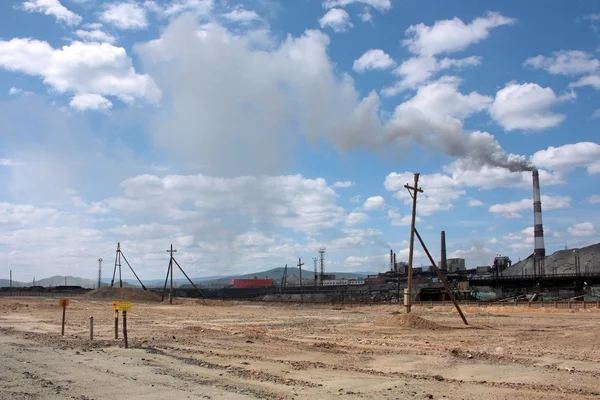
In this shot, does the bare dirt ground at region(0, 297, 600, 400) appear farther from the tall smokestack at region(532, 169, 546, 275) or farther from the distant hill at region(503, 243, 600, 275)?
the distant hill at region(503, 243, 600, 275)

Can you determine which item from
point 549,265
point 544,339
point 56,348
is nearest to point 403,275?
point 549,265

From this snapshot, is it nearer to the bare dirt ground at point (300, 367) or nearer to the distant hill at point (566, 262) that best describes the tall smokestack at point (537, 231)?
the distant hill at point (566, 262)

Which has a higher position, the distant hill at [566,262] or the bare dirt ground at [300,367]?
the distant hill at [566,262]

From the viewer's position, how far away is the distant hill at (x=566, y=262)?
→ 112488 mm

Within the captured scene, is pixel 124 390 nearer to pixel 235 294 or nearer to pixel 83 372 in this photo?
pixel 83 372

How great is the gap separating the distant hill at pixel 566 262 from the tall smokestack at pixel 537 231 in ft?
9.60

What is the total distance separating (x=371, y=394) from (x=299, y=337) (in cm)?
1380

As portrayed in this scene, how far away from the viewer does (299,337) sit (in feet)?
80.5

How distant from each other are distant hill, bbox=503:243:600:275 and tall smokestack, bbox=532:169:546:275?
9.60 feet

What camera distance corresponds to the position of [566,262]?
377ft

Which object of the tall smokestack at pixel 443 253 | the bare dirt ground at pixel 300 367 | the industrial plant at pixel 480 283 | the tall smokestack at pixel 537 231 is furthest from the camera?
the tall smokestack at pixel 443 253

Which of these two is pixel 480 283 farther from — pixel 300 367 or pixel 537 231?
pixel 300 367

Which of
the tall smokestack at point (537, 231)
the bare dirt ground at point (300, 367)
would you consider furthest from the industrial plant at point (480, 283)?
the bare dirt ground at point (300, 367)

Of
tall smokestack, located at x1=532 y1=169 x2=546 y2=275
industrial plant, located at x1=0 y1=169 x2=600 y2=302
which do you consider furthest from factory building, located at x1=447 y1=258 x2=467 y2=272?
tall smokestack, located at x1=532 y1=169 x2=546 y2=275
